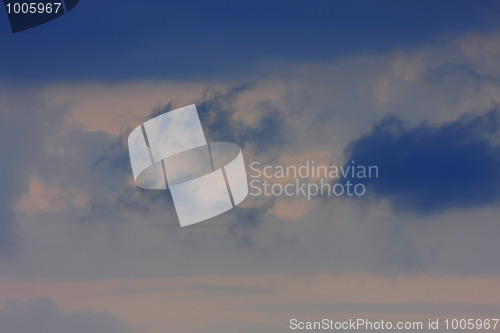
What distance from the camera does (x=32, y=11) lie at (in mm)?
10031

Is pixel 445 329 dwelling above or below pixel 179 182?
below

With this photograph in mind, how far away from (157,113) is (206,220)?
4.28 ft

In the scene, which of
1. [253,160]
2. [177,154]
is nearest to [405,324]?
[253,160]

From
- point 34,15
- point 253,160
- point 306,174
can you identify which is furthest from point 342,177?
point 34,15

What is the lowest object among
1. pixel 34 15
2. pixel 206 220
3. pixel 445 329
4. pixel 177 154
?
pixel 445 329

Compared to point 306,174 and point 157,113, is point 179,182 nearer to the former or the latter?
point 157,113

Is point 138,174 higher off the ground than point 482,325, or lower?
higher

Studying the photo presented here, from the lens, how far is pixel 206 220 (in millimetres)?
9852

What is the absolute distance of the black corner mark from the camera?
10008 millimetres

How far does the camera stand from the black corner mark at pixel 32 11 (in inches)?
394

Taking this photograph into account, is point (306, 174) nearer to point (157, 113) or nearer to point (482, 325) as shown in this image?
point (157, 113)

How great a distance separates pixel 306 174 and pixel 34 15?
3525 millimetres

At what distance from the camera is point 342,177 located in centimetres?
982

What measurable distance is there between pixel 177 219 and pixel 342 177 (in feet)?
6.14
